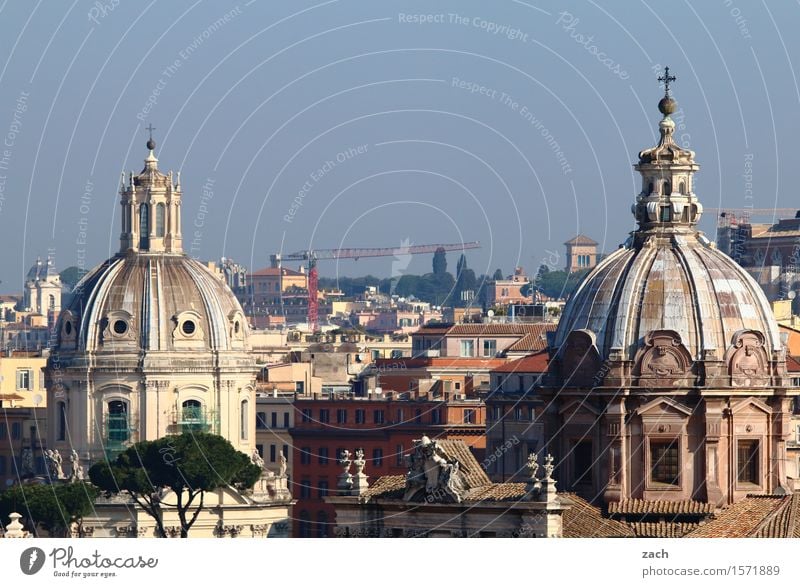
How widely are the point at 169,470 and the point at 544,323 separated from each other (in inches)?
1650

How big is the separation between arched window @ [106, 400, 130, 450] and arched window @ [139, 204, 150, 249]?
6180 mm

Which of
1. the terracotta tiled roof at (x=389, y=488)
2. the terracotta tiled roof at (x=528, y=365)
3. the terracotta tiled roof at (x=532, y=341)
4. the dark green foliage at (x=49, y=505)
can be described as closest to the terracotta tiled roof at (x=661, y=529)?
the terracotta tiled roof at (x=389, y=488)

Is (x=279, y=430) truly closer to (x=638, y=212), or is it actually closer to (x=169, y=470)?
(x=169, y=470)

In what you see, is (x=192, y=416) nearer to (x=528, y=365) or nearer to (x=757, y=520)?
(x=528, y=365)

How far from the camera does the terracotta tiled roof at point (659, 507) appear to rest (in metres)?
97.8

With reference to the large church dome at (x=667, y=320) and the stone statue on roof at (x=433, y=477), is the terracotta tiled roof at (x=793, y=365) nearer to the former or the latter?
the large church dome at (x=667, y=320)

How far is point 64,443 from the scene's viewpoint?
166 m

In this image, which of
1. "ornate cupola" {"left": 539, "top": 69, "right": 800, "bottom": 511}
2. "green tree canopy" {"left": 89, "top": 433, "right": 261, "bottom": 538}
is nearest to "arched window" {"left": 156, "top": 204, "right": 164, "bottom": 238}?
"green tree canopy" {"left": 89, "top": 433, "right": 261, "bottom": 538}

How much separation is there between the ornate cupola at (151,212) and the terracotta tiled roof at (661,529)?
71.8m

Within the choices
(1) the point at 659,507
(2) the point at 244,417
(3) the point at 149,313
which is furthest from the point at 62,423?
(1) the point at 659,507

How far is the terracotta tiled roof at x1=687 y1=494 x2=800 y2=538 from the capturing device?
3693 inches

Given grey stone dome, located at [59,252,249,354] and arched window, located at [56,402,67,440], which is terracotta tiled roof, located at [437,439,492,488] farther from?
arched window, located at [56,402,67,440]

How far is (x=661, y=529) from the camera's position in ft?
318

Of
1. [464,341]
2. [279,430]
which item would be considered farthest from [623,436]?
[464,341]
